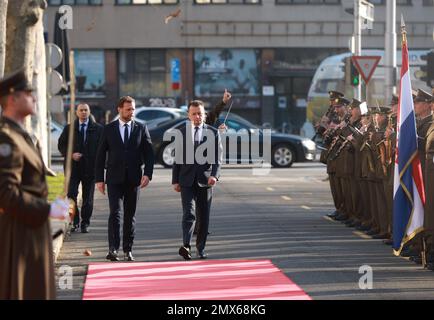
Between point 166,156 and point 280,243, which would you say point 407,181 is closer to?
point 280,243

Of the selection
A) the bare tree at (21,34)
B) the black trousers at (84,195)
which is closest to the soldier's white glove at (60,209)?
the black trousers at (84,195)

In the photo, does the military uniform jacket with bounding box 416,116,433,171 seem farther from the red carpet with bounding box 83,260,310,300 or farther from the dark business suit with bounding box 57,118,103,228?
the dark business suit with bounding box 57,118,103,228

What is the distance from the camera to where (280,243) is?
15562mm

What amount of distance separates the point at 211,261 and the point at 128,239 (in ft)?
3.40

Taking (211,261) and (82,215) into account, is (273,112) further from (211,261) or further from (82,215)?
(211,261)

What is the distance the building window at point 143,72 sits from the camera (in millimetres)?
56688

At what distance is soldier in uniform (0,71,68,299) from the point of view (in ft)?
23.9

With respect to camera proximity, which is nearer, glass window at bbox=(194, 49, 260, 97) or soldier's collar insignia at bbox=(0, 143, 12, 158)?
soldier's collar insignia at bbox=(0, 143, 12, 158)

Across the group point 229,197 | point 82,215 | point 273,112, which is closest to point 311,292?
point 82,215

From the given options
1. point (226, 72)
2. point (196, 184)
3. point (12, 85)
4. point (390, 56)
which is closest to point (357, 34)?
point (390, 56)

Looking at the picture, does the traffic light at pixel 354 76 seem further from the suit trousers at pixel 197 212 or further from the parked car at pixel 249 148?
the suit trousers at pixel 197 212

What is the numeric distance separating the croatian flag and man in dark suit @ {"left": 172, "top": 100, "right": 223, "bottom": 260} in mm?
2233

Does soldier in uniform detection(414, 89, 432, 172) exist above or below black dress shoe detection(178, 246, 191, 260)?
above

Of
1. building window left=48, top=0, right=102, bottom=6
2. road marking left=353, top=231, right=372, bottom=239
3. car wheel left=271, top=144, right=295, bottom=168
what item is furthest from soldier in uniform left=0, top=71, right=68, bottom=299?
building window left=48, top=0, right=102, bottom=6
